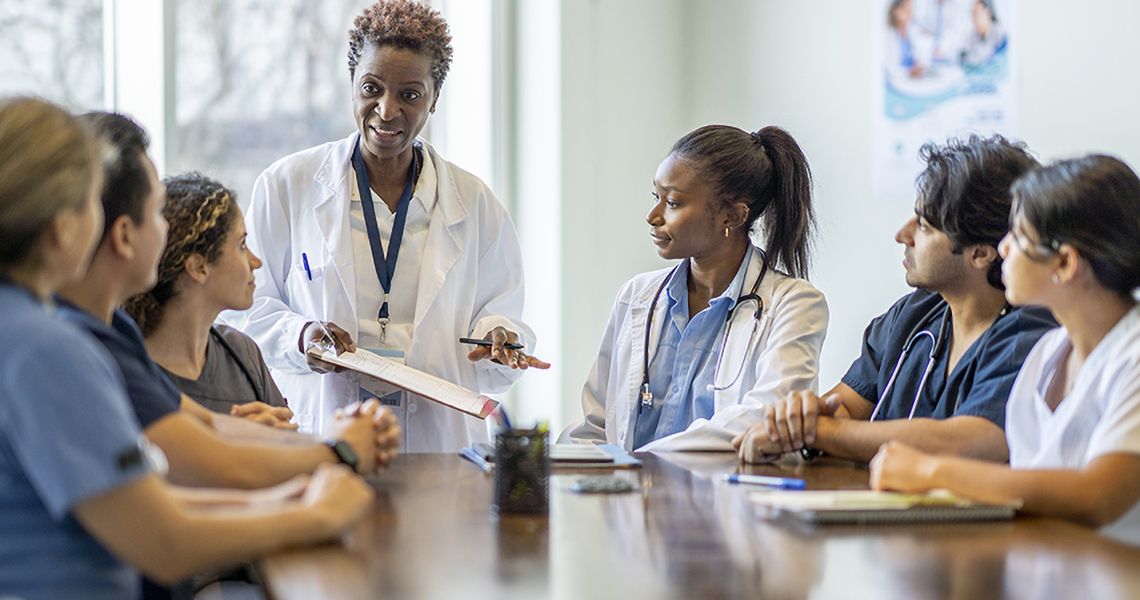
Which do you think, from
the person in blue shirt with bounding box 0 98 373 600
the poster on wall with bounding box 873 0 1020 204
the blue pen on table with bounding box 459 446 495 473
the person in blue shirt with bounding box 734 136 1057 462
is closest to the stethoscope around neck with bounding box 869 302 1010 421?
the person in blue shirt with bounding box 734 136 1057 462

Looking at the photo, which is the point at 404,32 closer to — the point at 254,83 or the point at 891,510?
the point at 254,83

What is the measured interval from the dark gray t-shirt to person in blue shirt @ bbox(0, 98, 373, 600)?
1021 millimetres

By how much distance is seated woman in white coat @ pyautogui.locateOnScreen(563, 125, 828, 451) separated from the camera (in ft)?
9.73

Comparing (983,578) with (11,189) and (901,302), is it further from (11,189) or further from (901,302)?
(901,302)

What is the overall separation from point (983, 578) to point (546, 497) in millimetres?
676

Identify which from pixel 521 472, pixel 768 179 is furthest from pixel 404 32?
pixel 521 472

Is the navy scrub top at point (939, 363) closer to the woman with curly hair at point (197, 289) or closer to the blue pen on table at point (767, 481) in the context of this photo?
the blue pen on table at point (767, 481)

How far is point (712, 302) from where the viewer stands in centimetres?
307

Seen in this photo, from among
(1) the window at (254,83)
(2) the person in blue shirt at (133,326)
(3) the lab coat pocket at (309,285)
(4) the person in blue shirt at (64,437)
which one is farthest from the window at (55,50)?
(4) the person in blue shirt at (64,437)

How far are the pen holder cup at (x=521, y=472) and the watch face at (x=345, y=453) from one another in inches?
11.2

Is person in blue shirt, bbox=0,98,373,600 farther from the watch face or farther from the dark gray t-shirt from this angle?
the dark gray t-shirt

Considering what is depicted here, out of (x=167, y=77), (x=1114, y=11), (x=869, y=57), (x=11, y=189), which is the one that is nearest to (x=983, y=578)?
(x=11, y=189)

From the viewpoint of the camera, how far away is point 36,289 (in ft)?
4.91

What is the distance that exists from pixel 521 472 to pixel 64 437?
0.73 metres
